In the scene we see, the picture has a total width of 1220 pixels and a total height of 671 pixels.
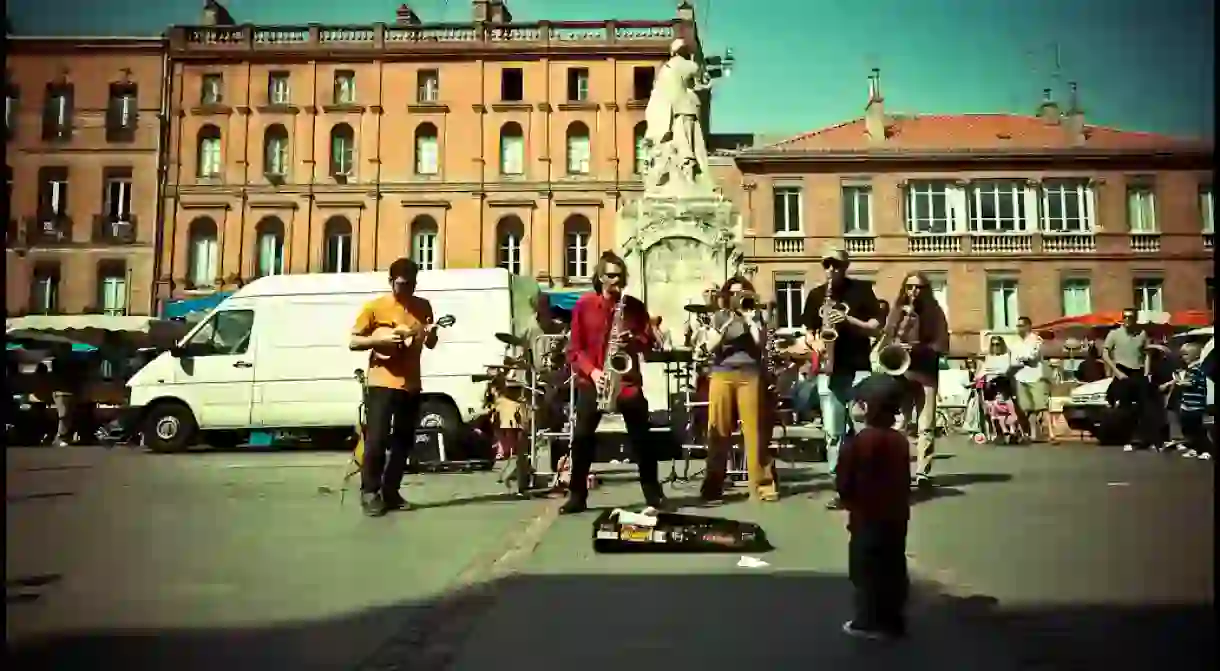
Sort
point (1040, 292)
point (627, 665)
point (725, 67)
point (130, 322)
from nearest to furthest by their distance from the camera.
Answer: point (627, 665), point (725, 67), point (130, 322), point (1040, 292)

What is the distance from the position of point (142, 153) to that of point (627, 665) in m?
4.34

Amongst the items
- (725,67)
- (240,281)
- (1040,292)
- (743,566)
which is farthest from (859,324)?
(240,281)

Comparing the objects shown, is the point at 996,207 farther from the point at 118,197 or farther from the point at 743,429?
the point at 118,197

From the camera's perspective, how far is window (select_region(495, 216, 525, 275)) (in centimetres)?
1908

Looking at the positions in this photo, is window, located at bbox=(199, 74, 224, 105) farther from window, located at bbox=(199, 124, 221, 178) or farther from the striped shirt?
the striped shirt

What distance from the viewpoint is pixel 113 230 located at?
606 centimetres

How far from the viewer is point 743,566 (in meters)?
3.91

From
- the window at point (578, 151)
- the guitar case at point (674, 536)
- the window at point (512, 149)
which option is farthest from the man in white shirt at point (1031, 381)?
the window at point (578, 151)

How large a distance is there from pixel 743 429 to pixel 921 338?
1196 mm

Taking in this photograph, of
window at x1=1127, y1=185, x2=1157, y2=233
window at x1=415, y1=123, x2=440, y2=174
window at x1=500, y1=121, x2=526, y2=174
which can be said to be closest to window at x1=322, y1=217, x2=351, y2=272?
window at x1=415, y1=123, x2=440, y2=174

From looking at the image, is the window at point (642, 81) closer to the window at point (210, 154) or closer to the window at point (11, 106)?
the window at point (210, 154)

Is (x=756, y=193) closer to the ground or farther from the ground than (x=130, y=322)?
farther from the ground

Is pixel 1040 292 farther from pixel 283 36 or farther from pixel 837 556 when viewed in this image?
pixel 283 36

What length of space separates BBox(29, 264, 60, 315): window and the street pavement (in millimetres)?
681
